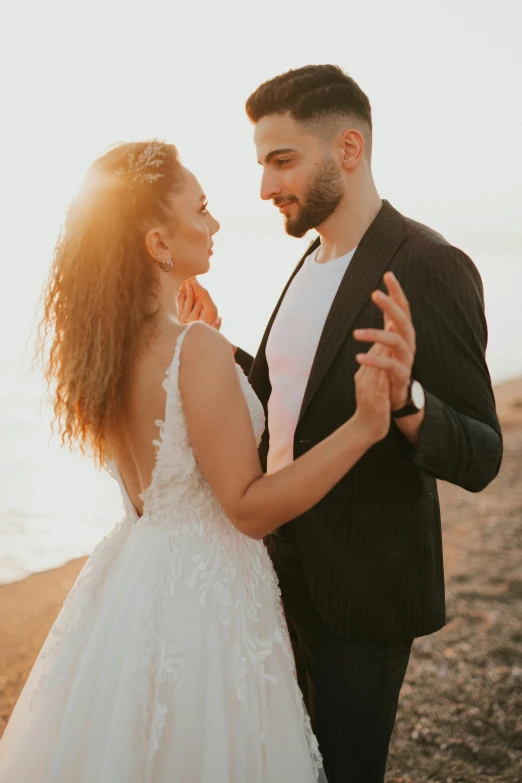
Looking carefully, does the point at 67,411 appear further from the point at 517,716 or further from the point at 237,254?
the point at 237,254

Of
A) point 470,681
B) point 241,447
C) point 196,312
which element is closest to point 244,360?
point 196,312

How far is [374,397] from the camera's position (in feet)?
6.34

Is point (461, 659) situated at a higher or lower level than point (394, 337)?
lower

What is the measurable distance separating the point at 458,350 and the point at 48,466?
23.8ft

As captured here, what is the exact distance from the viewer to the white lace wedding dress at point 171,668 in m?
2.09

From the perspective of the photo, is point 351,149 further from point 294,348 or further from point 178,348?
point 178,348

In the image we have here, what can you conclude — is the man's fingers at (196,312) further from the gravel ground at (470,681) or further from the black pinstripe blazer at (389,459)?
the gravel ground at (470,681)

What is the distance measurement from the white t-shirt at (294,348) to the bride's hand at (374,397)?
82cm

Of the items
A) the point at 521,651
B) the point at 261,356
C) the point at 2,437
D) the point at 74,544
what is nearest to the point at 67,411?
the point at 261,356

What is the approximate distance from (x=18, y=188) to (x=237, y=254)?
955 cm

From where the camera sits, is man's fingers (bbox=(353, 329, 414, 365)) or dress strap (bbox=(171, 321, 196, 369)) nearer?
man's fingers (bbox=(353, 329, 414, 365))

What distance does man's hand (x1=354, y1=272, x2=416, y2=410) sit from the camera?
1861mm

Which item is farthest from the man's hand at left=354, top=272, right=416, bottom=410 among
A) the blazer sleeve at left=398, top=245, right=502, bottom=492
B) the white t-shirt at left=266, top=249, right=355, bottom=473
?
the white t-shirt at left=266, top=249, right=355, bottom=473

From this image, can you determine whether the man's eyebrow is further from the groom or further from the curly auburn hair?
the curly auburn hair
